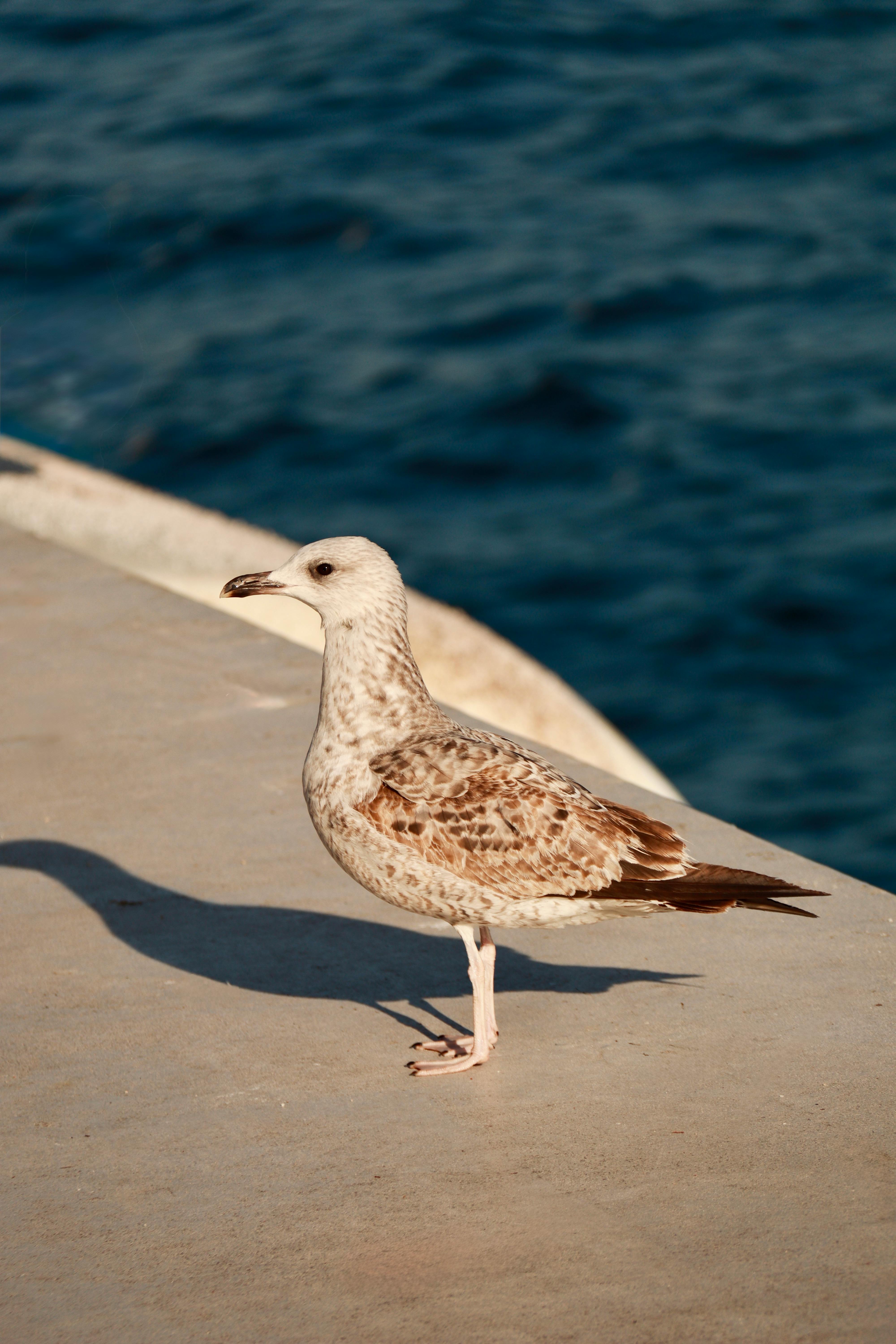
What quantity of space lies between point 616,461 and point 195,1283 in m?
13.4

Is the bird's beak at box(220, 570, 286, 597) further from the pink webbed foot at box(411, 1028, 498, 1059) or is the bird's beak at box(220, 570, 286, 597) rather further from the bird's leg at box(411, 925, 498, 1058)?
the pink webbed foot at box(411, 1028, 498, 1059)

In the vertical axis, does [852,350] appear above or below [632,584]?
above

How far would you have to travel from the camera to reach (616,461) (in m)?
16.5

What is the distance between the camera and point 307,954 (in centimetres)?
546

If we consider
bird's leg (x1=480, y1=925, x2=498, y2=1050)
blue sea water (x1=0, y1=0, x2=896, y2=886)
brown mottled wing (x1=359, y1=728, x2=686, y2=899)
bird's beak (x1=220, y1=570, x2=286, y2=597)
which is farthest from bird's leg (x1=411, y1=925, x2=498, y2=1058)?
blue sea water (x1=0, y1=0, x2=896, y2=886)

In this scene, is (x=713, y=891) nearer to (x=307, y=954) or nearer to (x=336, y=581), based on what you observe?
(x=336, y=581)

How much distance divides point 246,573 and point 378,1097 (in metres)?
4.87

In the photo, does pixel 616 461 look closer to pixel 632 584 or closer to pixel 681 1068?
pixel 632 584

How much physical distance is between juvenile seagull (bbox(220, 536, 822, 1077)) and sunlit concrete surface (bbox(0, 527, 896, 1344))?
14.9 inches

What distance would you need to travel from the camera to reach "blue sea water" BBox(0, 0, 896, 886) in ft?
47.6

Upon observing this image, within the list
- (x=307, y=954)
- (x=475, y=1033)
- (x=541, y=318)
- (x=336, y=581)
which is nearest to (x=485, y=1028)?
(x=475, y=1033)

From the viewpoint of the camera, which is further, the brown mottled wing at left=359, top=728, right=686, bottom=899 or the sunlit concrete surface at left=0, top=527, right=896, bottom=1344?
the brown mottled wing at left=359, top=728, right=686, bottom=899

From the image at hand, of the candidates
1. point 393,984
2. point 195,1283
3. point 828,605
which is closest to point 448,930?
point 393,984

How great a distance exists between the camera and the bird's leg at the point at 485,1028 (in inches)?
185
